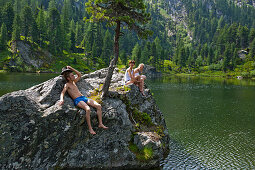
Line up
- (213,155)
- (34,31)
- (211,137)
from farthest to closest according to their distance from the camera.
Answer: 1. (34,31)
2. (211,137)
3. (213,155)

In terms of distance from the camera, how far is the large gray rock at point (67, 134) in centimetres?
1100

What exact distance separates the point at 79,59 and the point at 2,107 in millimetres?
120393

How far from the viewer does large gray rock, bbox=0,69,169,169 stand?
11000 mm

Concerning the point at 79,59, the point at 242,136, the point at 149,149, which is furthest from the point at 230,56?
the point at 149,149

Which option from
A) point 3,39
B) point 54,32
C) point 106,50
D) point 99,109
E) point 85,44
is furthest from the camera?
point 106,50

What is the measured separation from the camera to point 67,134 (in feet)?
40.9

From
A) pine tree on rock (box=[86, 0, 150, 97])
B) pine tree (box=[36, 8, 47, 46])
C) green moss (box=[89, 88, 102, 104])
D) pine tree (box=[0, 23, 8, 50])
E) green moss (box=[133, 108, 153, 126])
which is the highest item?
pine tree (box=[36, 8, 47, 46])

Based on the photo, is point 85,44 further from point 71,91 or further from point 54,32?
point 71,91

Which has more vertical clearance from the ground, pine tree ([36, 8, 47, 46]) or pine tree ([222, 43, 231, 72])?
pine tree ([36, 8, 47, 46])

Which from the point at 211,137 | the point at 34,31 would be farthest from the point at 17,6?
the point at 211,137

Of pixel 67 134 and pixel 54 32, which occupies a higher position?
pixel 54 32

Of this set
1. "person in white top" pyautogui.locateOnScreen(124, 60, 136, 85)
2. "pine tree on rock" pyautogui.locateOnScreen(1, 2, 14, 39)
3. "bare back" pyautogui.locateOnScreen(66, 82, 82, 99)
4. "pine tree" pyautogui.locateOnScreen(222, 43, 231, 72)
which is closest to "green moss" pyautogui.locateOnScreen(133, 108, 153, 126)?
"person in white top" pyautogui.locateOnScreen(124, 60, 136, 85)

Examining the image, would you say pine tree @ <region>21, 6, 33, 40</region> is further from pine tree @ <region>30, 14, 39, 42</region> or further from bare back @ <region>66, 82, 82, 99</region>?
bare back @ <region>66, 82, 82, 99</region>

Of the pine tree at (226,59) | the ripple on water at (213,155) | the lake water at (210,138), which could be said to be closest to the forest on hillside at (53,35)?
the pine tree at (226,59)
